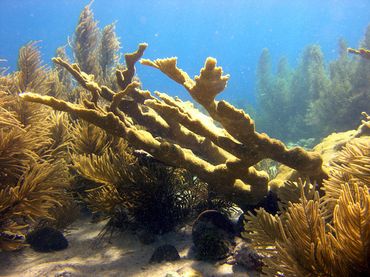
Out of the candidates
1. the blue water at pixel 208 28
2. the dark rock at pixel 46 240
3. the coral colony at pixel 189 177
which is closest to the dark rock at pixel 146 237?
the coral colony at pixel 189 177

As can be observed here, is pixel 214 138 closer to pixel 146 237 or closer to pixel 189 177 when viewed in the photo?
pixel 189 177

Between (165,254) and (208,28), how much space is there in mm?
162544

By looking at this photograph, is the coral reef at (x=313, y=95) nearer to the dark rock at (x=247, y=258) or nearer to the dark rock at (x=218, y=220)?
the dark rock at (x=218, y=220)

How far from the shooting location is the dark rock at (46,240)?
3.54 meters

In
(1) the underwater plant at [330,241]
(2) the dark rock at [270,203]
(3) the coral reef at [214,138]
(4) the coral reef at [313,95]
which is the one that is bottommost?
(1) the underwater plant at [330,241]

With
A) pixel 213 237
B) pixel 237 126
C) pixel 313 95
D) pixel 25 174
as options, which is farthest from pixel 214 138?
pixel 313 95

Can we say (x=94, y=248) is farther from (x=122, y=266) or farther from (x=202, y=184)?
(x=202, y=184)

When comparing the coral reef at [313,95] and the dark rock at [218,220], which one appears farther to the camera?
the coral reef at [313,95]

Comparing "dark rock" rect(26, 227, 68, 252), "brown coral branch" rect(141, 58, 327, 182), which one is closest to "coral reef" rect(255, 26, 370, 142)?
"brown coral branch" rect(141, 58, 327, 182)

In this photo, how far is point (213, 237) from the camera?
3148 millimetres

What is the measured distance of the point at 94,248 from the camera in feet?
11.8

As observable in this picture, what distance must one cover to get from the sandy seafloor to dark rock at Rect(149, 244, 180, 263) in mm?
65

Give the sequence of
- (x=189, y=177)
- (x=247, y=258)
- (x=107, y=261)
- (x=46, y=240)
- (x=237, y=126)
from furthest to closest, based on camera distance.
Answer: (x=189, y=177) → (x=46, y=240) → (x=107, y=261) → (x=247, y=258) → (x=237, y=126)

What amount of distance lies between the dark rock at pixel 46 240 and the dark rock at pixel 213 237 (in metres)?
1.80
